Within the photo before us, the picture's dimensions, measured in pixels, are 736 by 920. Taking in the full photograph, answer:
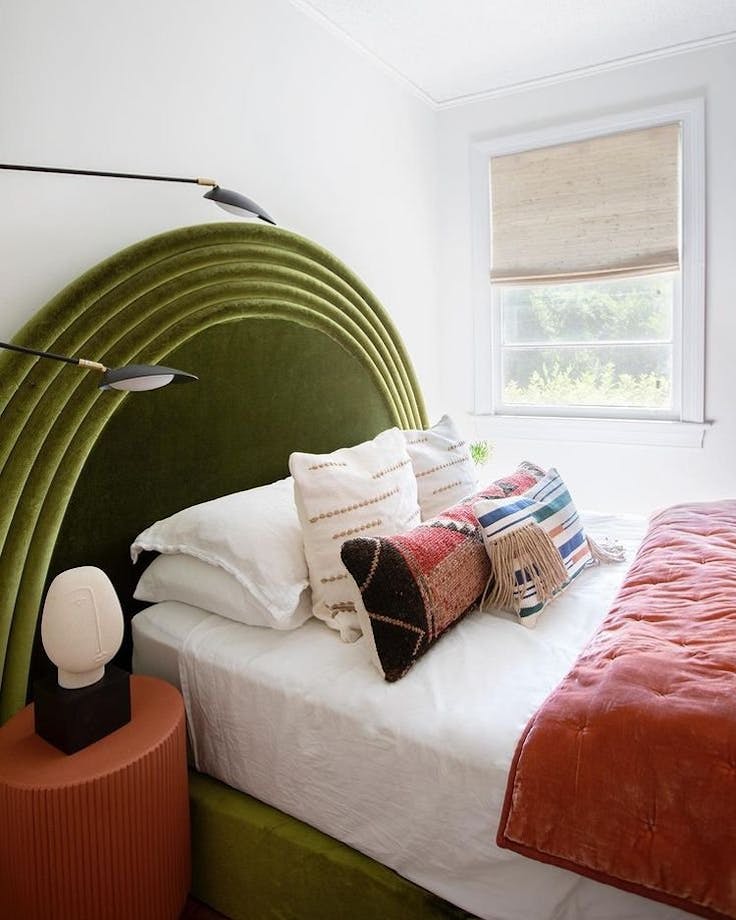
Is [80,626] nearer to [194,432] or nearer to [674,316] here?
[194,432]

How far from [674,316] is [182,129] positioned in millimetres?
2258

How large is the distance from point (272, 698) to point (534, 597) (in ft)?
2.27

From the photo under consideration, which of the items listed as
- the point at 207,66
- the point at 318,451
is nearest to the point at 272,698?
the point at 318,451

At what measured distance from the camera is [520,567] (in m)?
1.80

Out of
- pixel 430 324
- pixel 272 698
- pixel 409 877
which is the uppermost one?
pixel 430 324

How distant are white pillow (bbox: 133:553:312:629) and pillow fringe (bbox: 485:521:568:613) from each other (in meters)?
0.49

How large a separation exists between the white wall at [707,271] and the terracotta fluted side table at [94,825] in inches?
99.8

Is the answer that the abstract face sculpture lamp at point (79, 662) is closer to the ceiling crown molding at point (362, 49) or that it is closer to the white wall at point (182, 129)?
the white wall at point (182, 129)

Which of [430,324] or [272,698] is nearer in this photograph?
[272,698]

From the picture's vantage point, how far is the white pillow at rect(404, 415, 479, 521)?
2.39m

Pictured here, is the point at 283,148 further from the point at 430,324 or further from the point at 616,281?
the point at 616,281

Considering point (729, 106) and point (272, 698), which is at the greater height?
point (729, 106)

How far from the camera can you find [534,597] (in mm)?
1782

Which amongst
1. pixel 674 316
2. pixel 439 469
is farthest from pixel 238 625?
pixel 674 316
